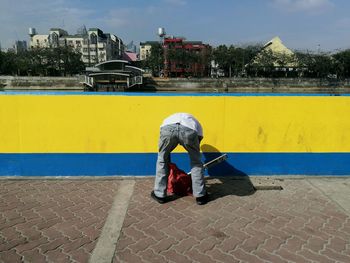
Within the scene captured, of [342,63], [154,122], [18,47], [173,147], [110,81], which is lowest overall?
[173,147]

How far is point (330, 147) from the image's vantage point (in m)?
5.43

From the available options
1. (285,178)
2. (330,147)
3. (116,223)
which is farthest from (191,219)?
(330,147)

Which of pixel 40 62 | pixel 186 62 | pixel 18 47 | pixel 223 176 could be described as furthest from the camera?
pixel 18 47

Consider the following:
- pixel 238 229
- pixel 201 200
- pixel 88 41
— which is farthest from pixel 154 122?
pixel 88 41

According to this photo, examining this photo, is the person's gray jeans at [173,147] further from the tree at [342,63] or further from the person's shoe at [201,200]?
the tree at [342,63]

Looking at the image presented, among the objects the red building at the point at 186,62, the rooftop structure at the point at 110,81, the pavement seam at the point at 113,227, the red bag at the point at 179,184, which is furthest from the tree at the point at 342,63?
→ the pavement seam at the point at 113,227

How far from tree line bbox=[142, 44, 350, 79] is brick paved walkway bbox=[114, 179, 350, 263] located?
149 feet

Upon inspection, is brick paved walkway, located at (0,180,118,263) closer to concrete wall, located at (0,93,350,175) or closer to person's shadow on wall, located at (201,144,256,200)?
concrete wall, located at (0,93,350,175)

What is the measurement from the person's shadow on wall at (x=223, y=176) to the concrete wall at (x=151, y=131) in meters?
0.02

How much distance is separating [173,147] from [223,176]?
1.43 metres

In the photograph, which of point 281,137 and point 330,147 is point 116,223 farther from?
point 330,147

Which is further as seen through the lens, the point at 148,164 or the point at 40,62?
the point at 40,62

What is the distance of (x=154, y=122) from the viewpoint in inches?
209

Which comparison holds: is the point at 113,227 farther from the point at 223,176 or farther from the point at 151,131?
the point at 223,176
